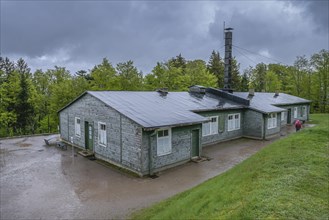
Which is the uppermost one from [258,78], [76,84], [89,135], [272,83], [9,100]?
[258,78]

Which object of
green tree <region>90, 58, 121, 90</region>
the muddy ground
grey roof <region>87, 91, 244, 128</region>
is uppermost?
green tree <region>90, 58, 121, 90</region>

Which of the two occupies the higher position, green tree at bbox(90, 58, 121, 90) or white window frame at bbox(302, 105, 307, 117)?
green tree at bbox(90, 58, 121, 90)

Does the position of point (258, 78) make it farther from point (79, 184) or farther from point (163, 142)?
point (79, 184)

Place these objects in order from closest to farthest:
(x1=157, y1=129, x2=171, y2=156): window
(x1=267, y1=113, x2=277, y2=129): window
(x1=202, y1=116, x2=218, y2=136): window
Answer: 1. (x1=157, y1=129, x2=171, y2=156): window
2. (x1=202, y1=116, x2=218, y2=136): window
3. (x1=267, y1=113, x2=277, y2=129): window

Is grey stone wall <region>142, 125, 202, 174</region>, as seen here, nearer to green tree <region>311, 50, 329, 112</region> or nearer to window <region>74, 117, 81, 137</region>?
window <region>74, 117, 81, 137</region>

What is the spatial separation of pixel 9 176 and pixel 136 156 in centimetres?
631

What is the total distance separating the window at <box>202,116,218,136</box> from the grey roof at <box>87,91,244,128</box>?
95 centimetres

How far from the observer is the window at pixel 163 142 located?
12578 mm

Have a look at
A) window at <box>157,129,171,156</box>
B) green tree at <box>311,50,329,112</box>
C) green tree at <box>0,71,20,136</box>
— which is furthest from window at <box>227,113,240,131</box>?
green tree at <box>311,50,329,112</box>

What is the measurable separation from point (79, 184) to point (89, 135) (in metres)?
5.77

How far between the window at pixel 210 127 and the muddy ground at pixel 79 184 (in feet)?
6.58

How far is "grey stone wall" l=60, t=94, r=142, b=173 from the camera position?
1217cm

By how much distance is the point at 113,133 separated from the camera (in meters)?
13.7

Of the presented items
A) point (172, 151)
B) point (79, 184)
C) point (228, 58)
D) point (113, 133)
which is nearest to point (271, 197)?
point (172, 151)
